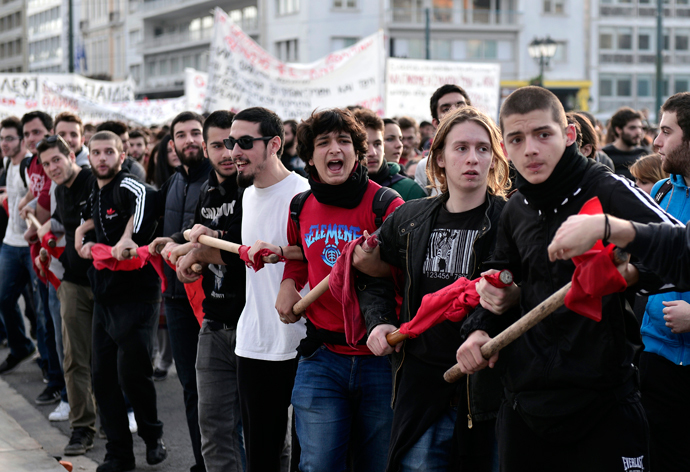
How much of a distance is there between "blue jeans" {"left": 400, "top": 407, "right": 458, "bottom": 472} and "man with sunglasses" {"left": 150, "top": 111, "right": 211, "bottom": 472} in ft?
7.41

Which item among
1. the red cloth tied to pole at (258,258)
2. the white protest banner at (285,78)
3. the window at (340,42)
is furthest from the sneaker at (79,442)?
the window at (340,42)

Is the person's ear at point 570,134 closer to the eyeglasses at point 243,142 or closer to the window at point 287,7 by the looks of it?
the eyeglasses at point 243,142

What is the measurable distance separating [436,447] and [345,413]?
0.60 meters

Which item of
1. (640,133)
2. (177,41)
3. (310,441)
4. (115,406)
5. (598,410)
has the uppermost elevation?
(177,41)

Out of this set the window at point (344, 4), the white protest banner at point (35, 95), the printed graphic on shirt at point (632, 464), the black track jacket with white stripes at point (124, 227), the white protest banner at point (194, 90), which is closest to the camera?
the printed graphic on shirt at point (632, 464)

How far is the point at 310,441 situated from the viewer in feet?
11.7

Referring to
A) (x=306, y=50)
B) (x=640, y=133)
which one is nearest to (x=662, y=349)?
(x=640, y=133)

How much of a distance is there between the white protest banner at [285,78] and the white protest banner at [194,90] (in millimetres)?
4321

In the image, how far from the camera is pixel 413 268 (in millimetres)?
3223

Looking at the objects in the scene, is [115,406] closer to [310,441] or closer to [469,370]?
[310,441]

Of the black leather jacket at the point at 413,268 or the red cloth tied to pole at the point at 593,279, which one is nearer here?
the red cloth tied to pole at the point at 593,279

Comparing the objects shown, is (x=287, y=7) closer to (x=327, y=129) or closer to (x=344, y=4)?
(x=344, y=4)

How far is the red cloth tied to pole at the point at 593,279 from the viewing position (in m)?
2.33

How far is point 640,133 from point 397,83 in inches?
256
